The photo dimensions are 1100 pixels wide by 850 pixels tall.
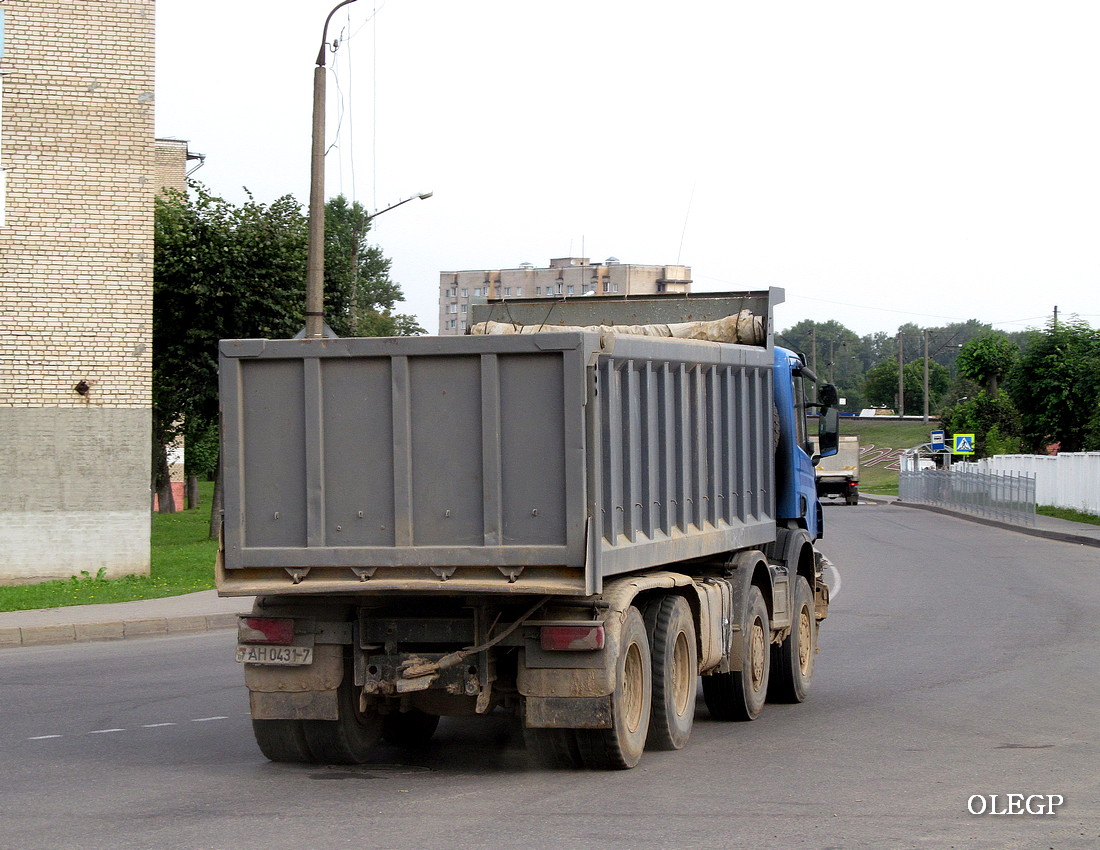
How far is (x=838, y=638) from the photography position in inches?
596

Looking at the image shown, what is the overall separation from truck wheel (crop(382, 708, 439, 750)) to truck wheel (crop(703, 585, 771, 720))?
6.48ft

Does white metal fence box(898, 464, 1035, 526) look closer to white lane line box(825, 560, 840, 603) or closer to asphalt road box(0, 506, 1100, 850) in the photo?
white lane line box(825, 560, 840, 603)

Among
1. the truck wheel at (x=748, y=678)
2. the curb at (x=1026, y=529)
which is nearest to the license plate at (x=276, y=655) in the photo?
the truck wheel at (x=748, y=678)

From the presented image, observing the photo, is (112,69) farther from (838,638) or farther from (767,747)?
(767,747)

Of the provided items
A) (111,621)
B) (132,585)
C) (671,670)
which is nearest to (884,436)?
(132,585)

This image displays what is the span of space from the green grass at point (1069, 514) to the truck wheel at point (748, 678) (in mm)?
32368

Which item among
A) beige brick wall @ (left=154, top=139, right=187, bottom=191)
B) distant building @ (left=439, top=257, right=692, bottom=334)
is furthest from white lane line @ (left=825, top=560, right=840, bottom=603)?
beige brick wall @ (left=154, top=139, right=187, bottom=191)

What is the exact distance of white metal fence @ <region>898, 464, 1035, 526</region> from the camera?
134 feet

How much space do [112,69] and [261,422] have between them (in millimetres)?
16501

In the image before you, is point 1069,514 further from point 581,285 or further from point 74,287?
point 581,285

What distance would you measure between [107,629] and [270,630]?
341 inches

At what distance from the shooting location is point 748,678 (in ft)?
32.7

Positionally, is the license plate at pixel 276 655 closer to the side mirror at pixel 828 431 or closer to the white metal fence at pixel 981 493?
the side mirror at pixel 828 431

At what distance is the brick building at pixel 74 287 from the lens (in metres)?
21.7
